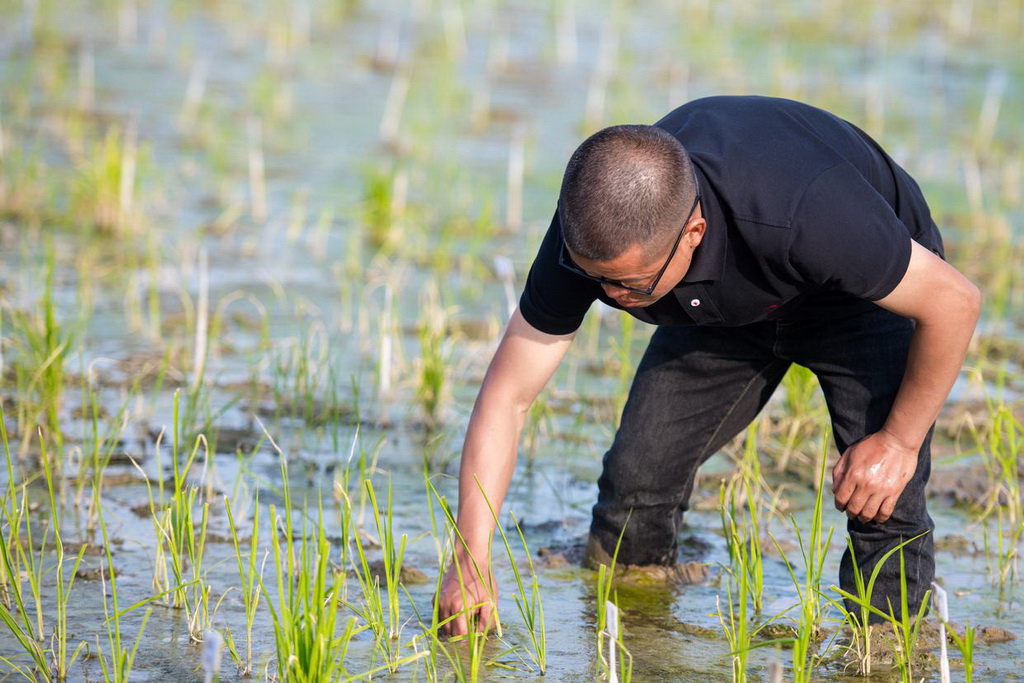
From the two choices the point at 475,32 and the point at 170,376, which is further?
the point at 475,32

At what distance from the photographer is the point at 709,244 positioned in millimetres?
2881

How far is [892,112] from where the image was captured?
1090 cm

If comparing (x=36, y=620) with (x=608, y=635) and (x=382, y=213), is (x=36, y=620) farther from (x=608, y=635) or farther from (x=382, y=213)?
(x=382, y=213)

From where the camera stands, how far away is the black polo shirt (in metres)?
2.78

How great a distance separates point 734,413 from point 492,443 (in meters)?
0.80

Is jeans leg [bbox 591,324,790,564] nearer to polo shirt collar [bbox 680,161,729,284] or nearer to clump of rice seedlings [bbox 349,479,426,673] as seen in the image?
polo shirt collar [bbox 680,161,729,284]

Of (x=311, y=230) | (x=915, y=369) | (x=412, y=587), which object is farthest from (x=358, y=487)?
(x=311, y=230)

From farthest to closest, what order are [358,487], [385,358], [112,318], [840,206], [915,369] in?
[112,318] → [385,358] → [358,487] → [915,369] → [840,206]

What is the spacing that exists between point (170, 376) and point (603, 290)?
2.69 metres

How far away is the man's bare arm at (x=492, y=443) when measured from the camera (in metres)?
3.15

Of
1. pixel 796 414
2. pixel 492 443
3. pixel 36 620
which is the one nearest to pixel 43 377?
pixel 36 620

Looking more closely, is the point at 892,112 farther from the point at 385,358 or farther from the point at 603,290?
the point at 603,290

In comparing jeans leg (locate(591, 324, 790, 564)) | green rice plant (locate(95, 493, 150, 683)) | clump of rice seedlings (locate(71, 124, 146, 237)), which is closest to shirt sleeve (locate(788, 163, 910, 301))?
jeans leg (locate(591, 324, 790, 564))

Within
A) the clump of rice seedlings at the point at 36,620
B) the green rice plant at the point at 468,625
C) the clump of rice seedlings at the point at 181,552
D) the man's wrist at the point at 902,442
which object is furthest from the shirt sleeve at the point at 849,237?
the clump of rice seedlings at the point at 36,620
